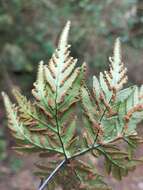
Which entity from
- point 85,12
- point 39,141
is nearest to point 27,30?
point 85,12

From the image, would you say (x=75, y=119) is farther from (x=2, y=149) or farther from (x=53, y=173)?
(x=2, y=149)

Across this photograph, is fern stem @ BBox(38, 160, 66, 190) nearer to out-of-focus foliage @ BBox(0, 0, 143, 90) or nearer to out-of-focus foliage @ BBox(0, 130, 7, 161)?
out-of-focus foliage @ BBox(0, 130, 7, 161)

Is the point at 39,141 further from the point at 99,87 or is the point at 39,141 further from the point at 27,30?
the point at 27,30

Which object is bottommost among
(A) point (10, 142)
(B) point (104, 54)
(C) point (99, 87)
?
(C) point (99, 87)

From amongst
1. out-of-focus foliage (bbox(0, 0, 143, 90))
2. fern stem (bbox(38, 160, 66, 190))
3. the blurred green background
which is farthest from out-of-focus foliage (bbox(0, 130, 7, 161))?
fern stem (bbox(38, 160, 66, 190))

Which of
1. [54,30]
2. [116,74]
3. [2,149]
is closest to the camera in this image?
[116,74]

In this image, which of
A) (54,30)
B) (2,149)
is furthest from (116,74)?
(54,30)
